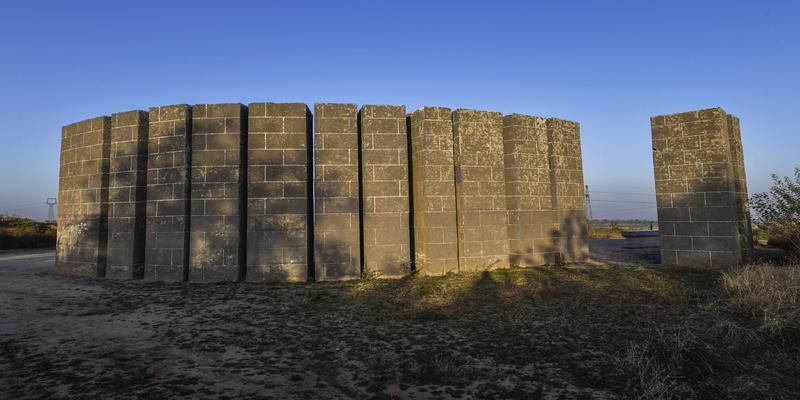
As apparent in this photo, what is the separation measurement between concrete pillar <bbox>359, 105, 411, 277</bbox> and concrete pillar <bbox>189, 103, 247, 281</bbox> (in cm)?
262

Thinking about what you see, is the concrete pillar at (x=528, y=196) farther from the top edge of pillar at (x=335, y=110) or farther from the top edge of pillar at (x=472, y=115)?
the top edge of pillar at (x=335, y=110)

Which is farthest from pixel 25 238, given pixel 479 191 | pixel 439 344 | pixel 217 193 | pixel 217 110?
pixel 439 344

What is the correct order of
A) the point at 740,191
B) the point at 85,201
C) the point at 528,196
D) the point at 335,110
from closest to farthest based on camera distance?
the point at 335,110 → the point at 740,191 → the point at 85,201 → the point at 528,196

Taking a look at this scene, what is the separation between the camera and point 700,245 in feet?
28.5

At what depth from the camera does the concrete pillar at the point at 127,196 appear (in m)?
8.45

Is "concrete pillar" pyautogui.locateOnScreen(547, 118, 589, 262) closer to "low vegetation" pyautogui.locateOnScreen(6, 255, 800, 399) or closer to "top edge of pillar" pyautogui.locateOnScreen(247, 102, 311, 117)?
"low vegetation" pyautogui.locateOnScreen(6, 255, 800, 399)

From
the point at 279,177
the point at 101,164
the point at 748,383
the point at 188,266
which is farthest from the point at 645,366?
the point at 101,164

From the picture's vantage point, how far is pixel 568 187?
1007 cm

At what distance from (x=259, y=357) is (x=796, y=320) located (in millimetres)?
5784

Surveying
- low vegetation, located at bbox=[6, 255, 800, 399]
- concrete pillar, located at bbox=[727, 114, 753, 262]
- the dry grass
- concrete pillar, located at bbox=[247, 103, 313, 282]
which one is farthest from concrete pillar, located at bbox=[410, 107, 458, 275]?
concrete pillar, located at bbox=[727, 114, 753, 262]

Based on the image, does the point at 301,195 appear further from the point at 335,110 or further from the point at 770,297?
the point at 770,297

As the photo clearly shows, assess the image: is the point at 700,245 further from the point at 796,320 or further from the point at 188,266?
the point at 188,266

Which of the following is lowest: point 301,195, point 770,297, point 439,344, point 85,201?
point 439,344

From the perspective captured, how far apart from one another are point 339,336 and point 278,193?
4446 millimetres
